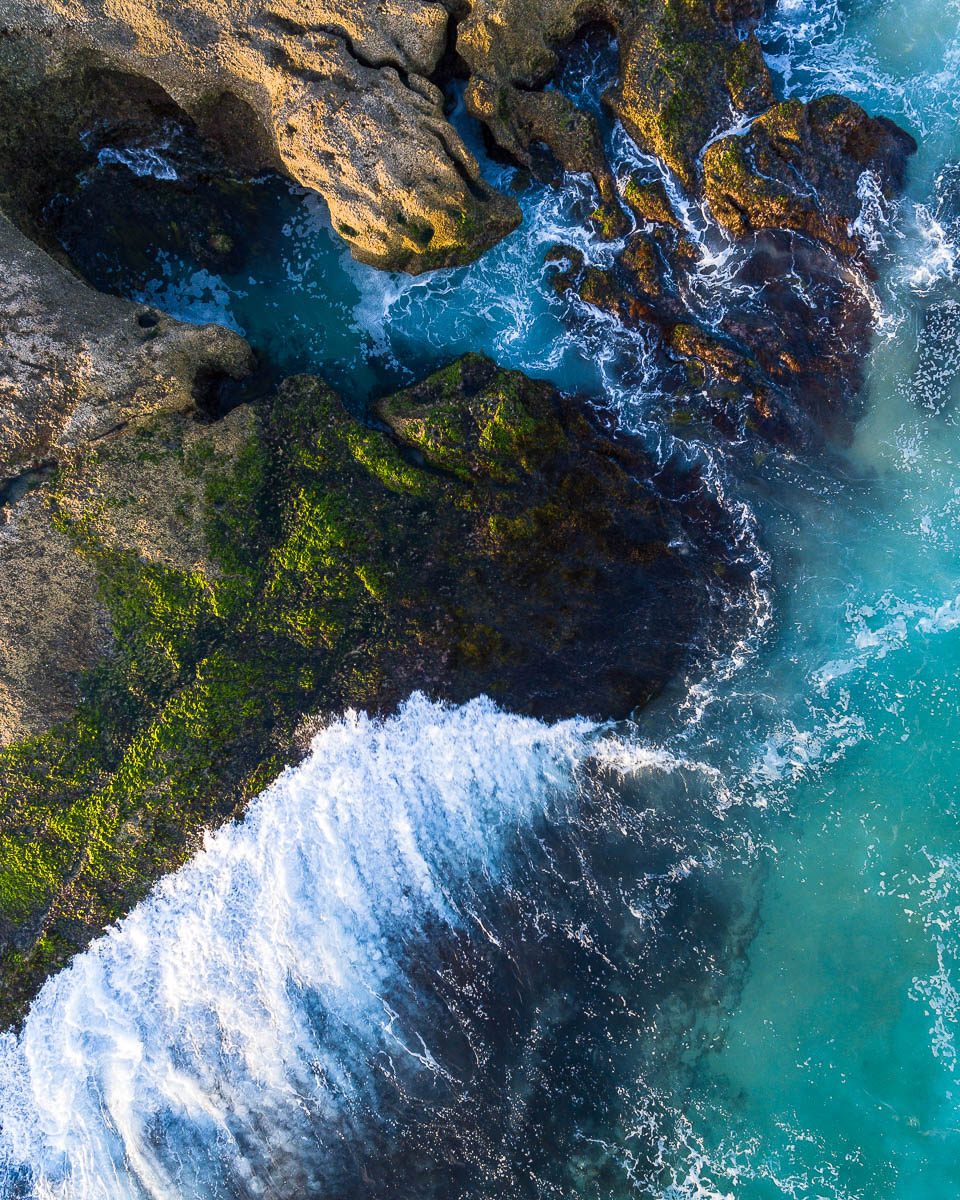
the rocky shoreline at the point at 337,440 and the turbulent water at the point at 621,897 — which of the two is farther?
the turbulent water at the point at 621,897

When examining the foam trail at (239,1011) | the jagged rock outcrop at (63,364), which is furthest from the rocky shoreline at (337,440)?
the foam trail at (239,1011)

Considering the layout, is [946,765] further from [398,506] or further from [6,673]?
[6,673]

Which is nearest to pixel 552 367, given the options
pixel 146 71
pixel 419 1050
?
pixel 146 71

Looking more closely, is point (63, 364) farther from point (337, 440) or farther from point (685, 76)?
point (685, 76)

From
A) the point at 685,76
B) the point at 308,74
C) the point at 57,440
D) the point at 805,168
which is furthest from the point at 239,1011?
the point at 685,76

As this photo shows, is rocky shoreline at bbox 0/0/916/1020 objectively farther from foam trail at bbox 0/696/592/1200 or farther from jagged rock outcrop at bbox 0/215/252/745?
foam trail at bbox 0/696/592/1200

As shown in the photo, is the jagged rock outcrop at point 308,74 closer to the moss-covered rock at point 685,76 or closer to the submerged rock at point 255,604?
the moss-covered rock at point 685,76
